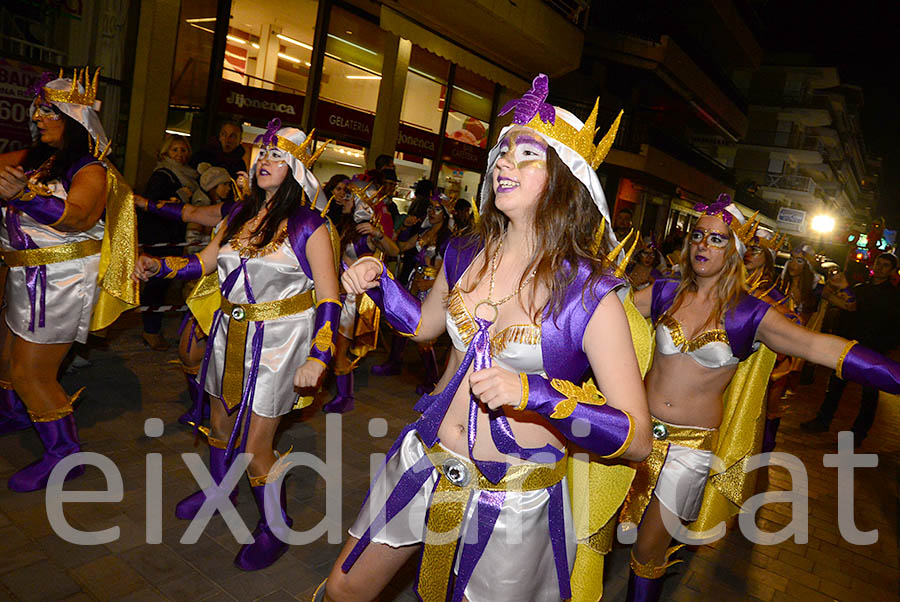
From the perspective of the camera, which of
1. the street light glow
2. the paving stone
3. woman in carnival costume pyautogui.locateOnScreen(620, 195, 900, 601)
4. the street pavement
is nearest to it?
the paving stone

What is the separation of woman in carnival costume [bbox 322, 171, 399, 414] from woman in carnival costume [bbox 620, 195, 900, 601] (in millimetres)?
2838

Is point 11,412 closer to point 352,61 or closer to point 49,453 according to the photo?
point 49,453

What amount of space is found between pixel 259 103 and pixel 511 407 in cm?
1031

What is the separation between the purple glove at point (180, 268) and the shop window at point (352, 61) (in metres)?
9.43

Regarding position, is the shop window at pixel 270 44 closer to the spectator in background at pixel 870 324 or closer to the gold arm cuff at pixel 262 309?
the gold arm cuff at pixel 262 309

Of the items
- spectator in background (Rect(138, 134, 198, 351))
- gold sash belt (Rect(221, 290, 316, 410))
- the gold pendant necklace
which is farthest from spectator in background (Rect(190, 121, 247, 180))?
the gold pendant necklace

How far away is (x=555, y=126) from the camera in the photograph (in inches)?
82.6

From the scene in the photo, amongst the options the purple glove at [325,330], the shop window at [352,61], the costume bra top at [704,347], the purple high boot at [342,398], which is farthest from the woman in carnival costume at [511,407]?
the shop window at [352,61]

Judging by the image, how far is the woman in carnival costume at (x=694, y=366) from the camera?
3436 mm

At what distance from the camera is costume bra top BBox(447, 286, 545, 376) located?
2016 millimetres

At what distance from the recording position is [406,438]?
233 centimetres

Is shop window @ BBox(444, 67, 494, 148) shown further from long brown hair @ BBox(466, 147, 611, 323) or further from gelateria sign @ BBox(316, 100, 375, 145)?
long brown hair @ BBox(466, 147, 611, 323)

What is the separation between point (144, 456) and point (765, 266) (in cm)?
518

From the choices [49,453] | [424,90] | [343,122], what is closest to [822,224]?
[424,90]
